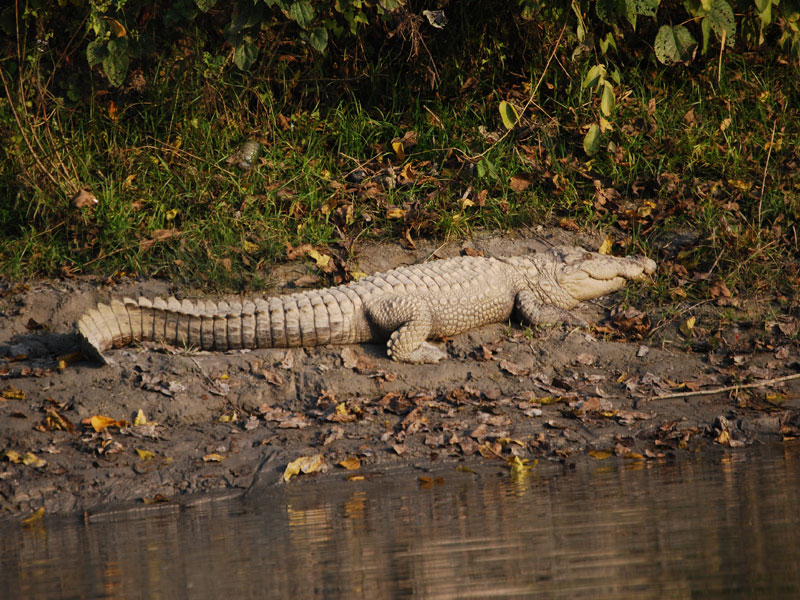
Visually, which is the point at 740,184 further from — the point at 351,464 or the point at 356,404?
the point at 351,464

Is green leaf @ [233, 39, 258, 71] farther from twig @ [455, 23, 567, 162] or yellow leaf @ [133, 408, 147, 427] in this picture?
yellow leaf @ [133, 408, 147, 427]

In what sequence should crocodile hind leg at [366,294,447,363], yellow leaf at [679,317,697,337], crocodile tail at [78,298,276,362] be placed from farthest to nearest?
yellow leaf at [679,317,697,337] < crocodile hind leg at [366,294,447,363] < crocodile tail at [78,298,276,362]

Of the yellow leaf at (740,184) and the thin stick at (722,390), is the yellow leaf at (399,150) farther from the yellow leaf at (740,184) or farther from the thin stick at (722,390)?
the thin stick at (722,390)

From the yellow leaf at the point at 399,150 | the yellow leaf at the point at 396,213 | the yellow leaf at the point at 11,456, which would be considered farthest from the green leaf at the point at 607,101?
the yellow leaf at the point at 11,456

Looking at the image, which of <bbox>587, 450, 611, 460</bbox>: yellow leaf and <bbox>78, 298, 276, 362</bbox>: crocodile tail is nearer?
<bbox>587, 450, 611, 460</bbox>: yellow leaf

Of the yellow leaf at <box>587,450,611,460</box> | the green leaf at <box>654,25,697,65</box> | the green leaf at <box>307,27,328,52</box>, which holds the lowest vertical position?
the yellow leaf at <box>587,450,611,460</box>

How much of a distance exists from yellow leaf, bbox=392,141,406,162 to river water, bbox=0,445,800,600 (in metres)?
4.13

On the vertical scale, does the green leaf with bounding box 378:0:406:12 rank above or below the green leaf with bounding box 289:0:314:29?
above

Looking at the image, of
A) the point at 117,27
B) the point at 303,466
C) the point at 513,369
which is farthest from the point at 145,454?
the point at 117,27

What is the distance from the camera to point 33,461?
4.85 m

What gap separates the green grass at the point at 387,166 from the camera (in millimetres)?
7266

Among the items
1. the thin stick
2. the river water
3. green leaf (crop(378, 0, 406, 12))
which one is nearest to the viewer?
the river water

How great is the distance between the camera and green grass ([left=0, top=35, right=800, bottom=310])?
7.27 metres

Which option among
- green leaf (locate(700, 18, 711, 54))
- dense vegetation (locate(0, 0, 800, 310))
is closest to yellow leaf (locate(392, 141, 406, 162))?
dense vegetation (locate(0, 0, 800, 310))
